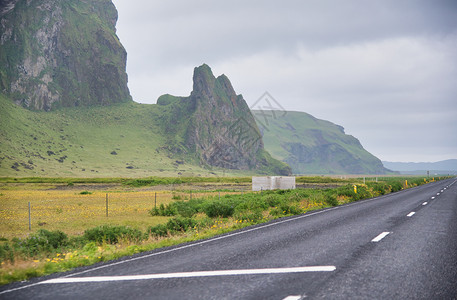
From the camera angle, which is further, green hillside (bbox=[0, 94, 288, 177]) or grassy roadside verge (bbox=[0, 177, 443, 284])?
green hillside (bbox=[0, 94, 288, 177])

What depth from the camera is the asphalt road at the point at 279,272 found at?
5766 mm

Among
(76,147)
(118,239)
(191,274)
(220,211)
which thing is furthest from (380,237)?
(76,147)

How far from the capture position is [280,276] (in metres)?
6.61

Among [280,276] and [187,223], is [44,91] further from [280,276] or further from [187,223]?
[280,276]

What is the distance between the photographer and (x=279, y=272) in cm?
689

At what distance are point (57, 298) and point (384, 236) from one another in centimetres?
886

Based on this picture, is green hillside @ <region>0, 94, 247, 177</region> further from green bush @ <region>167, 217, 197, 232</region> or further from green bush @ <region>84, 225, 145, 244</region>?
green bush @ <region>167, 217, 197, 232</region>

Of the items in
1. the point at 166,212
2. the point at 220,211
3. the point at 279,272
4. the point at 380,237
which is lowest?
the point at 166,212

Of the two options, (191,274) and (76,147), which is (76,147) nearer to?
(76,147)

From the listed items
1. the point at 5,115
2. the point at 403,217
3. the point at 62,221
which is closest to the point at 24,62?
the point at 5,115

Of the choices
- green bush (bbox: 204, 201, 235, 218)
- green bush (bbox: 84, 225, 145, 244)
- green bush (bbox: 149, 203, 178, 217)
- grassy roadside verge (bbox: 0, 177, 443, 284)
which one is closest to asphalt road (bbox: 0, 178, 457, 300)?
grassy roadside verge (bbox: 0, 177, 443, 284)

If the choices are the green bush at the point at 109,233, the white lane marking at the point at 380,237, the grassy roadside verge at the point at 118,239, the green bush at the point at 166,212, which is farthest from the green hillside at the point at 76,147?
the white lane marking at the point at 380,237

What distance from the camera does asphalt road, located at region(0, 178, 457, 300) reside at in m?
5.77

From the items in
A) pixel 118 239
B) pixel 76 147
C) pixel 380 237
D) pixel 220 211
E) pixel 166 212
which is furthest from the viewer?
pixel 76 147
